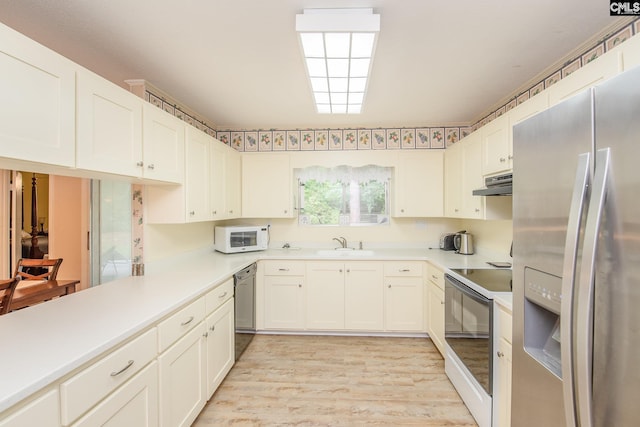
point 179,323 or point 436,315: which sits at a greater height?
point 179,323

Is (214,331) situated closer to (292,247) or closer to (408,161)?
(292,247)

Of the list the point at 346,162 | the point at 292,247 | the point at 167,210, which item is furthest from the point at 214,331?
the point at 346,162

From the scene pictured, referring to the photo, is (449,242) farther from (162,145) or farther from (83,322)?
(83,322)

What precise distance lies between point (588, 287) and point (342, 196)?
3.02m

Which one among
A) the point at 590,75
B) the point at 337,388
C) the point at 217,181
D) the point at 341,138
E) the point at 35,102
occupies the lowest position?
the point at 337,388

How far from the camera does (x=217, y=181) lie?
9.25 feet

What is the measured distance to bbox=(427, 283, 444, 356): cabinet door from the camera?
256cm

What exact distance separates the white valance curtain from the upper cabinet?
53.0 inches

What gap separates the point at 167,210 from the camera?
2.25m

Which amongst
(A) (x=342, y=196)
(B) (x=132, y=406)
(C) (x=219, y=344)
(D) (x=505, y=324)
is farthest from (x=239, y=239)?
(D) (x=505, y=324)

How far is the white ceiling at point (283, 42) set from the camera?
1.49 meters

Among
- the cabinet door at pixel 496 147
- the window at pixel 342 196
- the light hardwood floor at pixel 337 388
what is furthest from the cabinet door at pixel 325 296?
the cabinet door at pixel 496 147

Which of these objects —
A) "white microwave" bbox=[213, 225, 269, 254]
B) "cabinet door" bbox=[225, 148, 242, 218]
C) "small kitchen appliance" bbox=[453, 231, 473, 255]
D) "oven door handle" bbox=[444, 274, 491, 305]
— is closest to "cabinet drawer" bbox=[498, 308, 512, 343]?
"oven door handle" bbox=[444, 274, 491, 305]

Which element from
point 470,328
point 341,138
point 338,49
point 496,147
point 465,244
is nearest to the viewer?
point 338,49
